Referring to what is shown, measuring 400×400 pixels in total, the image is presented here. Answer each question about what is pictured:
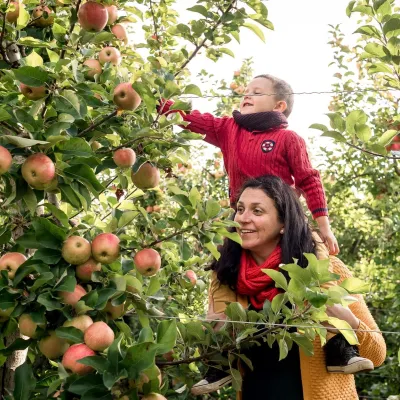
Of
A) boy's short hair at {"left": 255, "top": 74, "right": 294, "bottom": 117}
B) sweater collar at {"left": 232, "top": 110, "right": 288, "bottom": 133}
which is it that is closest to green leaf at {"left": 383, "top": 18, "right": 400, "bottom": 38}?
sweater collar at {"left": 232, "top": 110, "right": 288, "bottom": 133}

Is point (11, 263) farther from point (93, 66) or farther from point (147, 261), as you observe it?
point (93, 66)

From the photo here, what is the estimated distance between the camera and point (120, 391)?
5.01 ft

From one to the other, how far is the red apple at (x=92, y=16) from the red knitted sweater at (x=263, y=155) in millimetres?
472

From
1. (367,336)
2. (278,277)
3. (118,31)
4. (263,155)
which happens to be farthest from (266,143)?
(278,277)

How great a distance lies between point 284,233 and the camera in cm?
239

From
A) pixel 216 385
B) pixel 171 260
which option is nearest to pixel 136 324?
pixel 171 260

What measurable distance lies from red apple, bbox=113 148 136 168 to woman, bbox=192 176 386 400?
2.08 feet

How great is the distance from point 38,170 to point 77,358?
46 cm

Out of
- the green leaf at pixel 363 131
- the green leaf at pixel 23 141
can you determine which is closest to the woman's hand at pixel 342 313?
the green leaf at pixel 363 131

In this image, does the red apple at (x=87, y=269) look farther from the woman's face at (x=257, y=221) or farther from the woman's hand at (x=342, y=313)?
the woman's hand at (x=342, y=313)

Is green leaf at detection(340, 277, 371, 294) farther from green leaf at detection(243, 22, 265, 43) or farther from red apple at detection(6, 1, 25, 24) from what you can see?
red apple at detection(6, 1, 25, 24)

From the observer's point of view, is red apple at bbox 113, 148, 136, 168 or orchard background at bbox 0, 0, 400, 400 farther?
red apple at bbox 113, 148, 136, 168

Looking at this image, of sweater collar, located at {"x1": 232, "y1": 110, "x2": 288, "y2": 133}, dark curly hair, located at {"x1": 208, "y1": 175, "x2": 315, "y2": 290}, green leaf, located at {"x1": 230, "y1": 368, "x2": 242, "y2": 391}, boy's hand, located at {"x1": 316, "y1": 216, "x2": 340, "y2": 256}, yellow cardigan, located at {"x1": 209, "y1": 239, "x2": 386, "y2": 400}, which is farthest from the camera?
sweater collar, located at {"x1": 232, "y1": 110, "x2": 288, "y2": 133}

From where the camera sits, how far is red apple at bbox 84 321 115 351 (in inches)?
64.2
